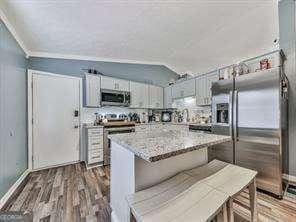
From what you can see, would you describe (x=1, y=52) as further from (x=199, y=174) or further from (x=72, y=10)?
(x=199, y=174)

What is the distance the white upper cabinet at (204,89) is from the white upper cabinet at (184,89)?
17 centimetres

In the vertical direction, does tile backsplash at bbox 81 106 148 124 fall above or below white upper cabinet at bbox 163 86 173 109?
below

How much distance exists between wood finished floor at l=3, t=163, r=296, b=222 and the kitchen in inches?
0.7

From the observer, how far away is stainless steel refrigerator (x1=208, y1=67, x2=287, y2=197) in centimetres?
222

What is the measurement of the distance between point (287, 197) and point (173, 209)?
2245 mm

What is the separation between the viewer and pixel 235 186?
131 centimetres

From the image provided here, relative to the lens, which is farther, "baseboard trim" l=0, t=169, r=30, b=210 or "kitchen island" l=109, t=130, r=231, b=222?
"baseboard trim" l=0, t=169, r=30, b=210

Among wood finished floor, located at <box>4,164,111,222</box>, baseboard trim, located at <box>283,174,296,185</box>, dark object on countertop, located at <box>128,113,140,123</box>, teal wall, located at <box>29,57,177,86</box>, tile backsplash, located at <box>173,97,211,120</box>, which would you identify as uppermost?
teal wall, located at <box>29,57,177,86</box>

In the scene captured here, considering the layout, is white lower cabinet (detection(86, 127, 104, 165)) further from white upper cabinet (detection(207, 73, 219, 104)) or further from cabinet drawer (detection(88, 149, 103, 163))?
white upper cabinet (detection(207, 73, 219, 104))

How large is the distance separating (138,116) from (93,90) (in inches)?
61.2

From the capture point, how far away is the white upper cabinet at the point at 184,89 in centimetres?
432

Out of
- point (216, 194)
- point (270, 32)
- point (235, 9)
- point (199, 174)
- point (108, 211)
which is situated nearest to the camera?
point (216, 194)

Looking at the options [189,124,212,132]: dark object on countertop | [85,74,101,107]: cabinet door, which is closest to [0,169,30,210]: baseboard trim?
[85,74,101,107]: cabinet door

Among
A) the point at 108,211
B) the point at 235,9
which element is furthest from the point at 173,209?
the point at 235,9
